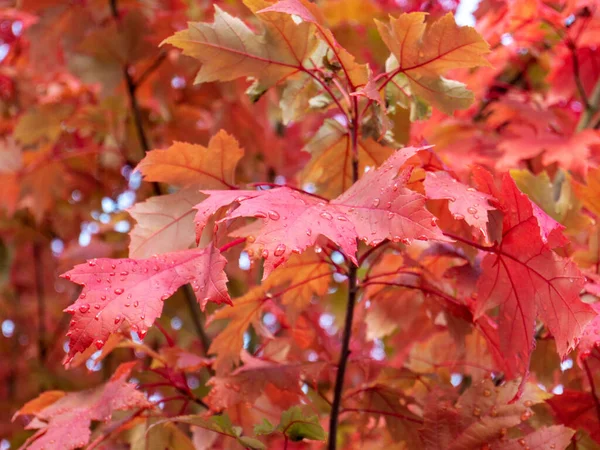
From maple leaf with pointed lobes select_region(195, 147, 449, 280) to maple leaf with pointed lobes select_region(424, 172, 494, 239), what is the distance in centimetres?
5

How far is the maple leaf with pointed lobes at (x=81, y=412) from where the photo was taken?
79cm

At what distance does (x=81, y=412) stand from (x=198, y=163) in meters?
0.37

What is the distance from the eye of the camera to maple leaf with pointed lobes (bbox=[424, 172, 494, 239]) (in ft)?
2.15

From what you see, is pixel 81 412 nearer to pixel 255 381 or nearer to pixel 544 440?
pixel 255 381

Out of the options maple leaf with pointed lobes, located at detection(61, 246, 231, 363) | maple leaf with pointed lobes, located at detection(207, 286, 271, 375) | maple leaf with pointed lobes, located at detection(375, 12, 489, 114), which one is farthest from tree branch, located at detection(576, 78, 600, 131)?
maple leaf with pointed lobes, located at detection(61, 246, 231, 363)

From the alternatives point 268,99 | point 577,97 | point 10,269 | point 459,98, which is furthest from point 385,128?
point 10,269

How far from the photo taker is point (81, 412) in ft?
2.76

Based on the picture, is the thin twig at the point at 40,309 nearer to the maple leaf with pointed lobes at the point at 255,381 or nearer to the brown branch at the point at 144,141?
the brown branch at the point at 144,141

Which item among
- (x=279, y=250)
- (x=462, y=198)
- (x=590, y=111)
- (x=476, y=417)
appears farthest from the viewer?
(x=590, y=111)

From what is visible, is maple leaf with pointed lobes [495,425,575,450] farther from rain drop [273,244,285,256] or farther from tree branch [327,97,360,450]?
rain drop [273,244,285,256]

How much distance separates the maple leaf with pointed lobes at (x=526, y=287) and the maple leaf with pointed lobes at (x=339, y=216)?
0.16 m

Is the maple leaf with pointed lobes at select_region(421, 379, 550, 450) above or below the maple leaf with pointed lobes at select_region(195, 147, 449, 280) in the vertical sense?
below

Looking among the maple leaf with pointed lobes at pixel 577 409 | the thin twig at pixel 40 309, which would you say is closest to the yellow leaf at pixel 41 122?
the thin twig at pixel 40 309

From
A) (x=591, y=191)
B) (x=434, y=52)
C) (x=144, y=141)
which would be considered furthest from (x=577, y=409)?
(x=144, y=141)
